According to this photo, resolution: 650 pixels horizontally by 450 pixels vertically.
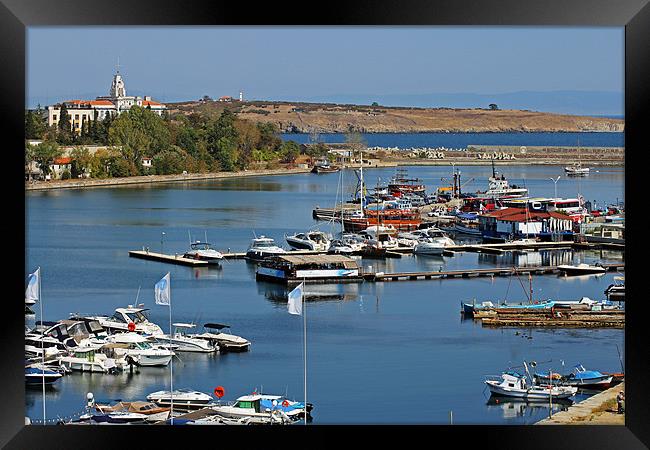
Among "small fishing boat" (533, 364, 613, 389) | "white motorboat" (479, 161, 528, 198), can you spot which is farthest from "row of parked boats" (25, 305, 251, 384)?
"white motorboat" (479, 161, 528, 198)

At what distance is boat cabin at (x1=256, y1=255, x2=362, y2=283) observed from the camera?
12938 mm

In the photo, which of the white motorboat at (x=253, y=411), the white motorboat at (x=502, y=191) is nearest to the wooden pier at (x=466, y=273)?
the white motorboat at (x=502, y=191)

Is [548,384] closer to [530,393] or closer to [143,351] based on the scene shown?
[530,393]

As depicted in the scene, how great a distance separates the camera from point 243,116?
3106 centimetres

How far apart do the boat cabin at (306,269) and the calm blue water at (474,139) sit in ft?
62.6

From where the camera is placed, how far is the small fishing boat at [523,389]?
7.54m

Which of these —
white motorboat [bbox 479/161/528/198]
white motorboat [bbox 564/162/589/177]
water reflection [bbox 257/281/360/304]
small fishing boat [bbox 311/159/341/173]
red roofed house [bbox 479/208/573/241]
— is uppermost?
small fishing boat [bbox 311/159/341/173]

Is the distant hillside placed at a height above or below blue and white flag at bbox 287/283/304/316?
above

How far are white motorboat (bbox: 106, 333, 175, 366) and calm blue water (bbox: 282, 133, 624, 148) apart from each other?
23365 millimetres

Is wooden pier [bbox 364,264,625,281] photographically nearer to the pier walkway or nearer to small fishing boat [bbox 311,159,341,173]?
the pier walkway

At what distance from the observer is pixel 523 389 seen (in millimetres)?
7641
